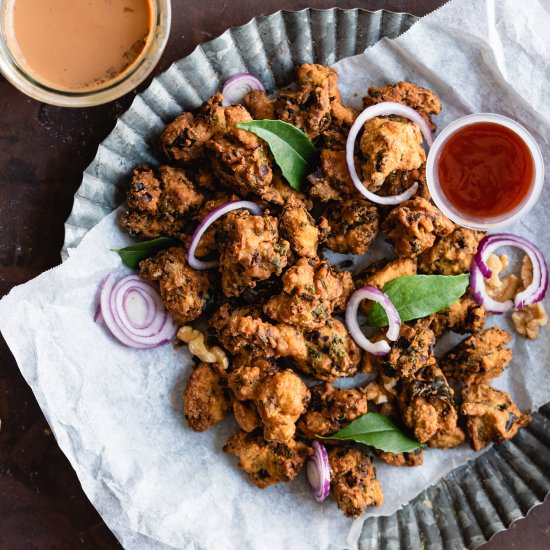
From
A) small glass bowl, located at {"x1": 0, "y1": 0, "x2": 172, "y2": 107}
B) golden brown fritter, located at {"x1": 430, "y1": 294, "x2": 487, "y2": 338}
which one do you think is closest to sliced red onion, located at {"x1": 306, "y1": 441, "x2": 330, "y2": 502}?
golden brown fritter, located at {"x1": 430, "y1": 294, "x2": 487, "y2": 338}

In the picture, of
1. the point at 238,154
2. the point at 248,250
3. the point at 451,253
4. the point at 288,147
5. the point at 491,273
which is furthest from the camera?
the point at 491,273

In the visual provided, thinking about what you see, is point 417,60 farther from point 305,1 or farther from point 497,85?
point 305,1

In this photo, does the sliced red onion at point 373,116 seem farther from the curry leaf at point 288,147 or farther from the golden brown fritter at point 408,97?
the curry leaf at point 288,147

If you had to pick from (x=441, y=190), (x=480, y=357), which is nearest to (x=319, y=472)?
(x=480, y=357)

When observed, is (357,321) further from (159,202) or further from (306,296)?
(159,202)

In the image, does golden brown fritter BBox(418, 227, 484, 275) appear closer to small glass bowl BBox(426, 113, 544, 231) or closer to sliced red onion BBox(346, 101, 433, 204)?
small glass bowl BBox(426, 113, 544, 231)

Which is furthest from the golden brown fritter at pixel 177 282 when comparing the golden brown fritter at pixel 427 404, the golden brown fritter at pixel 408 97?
the golden brown fritter at pixel 408 97
